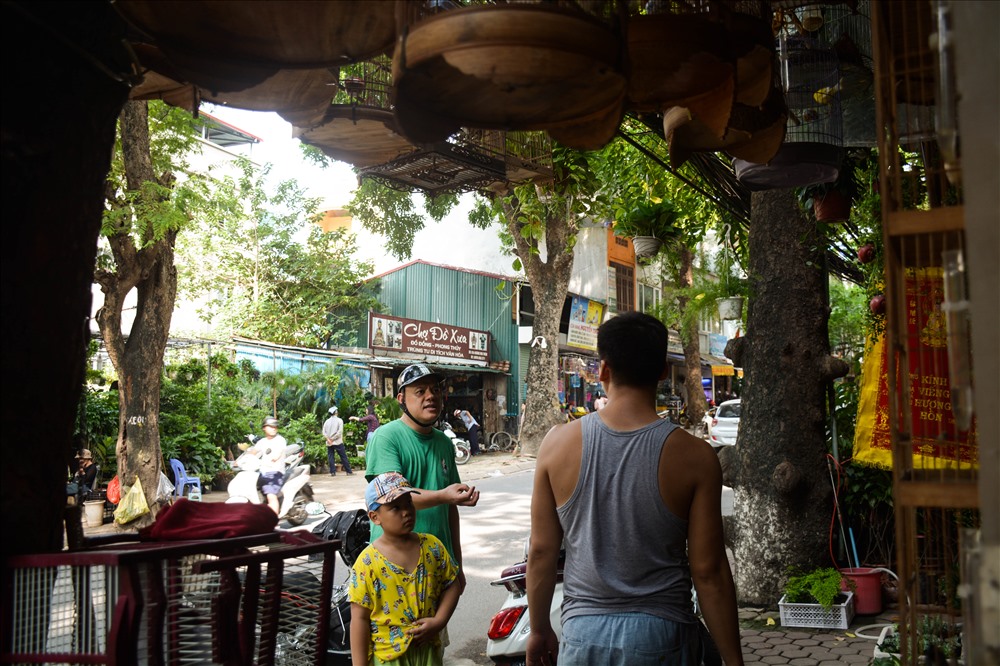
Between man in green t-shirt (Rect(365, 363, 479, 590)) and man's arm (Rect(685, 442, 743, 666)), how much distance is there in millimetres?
1211

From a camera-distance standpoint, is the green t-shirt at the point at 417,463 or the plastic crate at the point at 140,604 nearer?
the plastic crate at the point at 140,604

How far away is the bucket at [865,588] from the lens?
20.1 ft

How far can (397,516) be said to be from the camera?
3199mm

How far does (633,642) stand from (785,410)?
4248 millimetres

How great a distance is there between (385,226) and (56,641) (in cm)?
1935

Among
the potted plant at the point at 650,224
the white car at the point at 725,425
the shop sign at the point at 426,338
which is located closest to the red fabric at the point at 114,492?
the potted plant at the point at 650,224

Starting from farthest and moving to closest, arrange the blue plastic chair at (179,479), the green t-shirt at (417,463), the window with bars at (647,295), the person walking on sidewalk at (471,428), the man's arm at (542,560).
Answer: the window with bars at (647,295) < the person walking on sidewalk at (471,428) < the blue plastic chair at (179,479) < the green t-shirt at (417,463) < the man's arm at (542,560)

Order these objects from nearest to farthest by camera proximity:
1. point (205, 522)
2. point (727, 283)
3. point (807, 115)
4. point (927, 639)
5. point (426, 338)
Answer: point (205, 522)
point (927, 639)
point (807, 115)
point (727, 283)
point (426, 338)

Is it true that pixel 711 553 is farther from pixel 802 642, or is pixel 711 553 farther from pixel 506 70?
pixel 802 642

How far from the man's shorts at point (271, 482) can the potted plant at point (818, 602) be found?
7588mm

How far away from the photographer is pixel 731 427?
854 inches

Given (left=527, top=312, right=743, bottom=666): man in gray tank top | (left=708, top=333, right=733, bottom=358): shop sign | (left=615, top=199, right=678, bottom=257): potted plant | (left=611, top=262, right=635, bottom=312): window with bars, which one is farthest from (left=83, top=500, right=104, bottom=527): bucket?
(left=708, top=333, right=733, bottom=358): shop sign

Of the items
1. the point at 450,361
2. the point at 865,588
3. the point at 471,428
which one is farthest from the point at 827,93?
the point at 450,361

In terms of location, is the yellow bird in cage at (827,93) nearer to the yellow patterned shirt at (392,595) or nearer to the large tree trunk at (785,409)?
the large tree trunk at (785,409)
